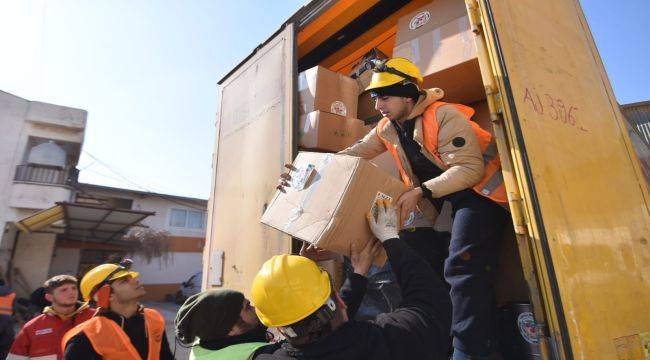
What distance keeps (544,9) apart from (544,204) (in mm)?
1331

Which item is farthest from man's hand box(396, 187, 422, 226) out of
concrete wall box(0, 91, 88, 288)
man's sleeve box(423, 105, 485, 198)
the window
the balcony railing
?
the window

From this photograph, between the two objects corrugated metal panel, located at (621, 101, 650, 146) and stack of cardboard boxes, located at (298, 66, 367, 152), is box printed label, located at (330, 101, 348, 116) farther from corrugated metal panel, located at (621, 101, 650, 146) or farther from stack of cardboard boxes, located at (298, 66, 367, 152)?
corrugated metal panel, located at (621, 101, 650, 146)

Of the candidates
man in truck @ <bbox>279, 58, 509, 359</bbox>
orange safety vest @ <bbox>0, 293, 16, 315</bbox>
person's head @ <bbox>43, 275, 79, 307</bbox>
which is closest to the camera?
man in truck @ <bbox>279, 58, 509, 359</bbox>

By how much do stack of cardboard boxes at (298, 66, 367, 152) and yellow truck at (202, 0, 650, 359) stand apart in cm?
11

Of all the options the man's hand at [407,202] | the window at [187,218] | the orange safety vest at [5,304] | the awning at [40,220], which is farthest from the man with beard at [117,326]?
the window at [187,218]

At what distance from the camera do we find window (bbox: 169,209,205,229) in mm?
19203

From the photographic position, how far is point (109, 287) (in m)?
2.35

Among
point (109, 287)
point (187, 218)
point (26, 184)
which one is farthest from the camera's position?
point (187, 218)

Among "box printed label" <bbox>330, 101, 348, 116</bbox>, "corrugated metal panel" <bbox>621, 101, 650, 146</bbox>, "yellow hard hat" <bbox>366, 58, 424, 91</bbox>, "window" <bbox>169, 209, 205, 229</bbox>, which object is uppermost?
"corrugated metal panel" <bbox>621, 101, 650, 146</bbox>

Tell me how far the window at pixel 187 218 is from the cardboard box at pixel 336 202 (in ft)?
62.2

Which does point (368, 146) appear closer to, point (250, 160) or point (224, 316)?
point (250, 160)

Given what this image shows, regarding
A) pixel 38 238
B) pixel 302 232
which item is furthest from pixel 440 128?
pixel 38 238

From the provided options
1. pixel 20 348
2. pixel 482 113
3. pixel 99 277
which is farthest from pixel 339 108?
pixel 20 348

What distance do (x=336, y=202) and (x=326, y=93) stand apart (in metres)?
1.40
